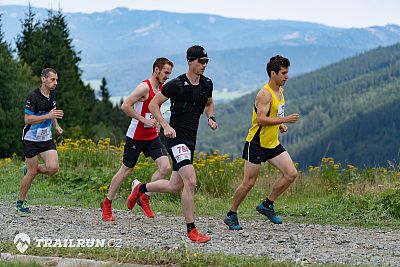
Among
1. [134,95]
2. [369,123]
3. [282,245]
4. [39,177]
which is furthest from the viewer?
[369,123]

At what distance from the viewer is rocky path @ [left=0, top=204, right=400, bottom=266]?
7.39 m

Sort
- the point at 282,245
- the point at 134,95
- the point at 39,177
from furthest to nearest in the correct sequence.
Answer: the point at 39,177 < the point at 134,95 < the point at 282,245

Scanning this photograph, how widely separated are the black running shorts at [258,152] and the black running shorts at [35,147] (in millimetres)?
3035

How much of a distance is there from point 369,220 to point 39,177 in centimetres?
730

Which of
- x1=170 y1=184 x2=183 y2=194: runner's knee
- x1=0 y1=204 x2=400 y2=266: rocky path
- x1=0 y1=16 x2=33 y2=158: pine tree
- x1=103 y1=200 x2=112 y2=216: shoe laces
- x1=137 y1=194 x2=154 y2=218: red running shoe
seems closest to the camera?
x1=0 y1=204 x2=400 y2=266: rocky path

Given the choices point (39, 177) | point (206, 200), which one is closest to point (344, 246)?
point (206, 200)

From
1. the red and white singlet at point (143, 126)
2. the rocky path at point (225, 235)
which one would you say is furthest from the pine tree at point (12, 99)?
the red and white singlet at point (143, 126)

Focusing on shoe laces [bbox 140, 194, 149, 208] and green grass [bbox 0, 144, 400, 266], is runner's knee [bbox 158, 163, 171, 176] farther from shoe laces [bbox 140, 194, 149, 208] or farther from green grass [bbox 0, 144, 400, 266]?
green grass [bbox 0, 144, 400, 266]

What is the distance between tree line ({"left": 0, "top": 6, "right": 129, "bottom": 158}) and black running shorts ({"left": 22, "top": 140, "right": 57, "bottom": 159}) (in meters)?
33.1

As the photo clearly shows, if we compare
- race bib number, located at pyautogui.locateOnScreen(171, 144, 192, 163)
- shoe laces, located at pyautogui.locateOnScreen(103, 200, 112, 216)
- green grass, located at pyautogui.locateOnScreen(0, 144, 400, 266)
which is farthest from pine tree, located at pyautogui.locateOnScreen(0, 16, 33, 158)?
race bib number, located at pyautogui.locateOnScreen(171, 144, 192, 163)

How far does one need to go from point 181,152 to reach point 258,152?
1448 mm

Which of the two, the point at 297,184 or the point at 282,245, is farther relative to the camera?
the point at 297,184

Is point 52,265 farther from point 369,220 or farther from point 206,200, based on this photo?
point 206,200

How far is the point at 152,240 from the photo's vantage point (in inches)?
320
